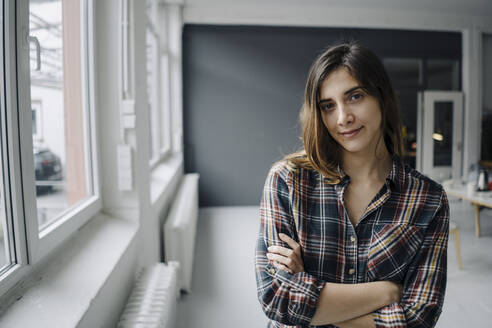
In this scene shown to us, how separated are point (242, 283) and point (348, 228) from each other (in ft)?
7.39

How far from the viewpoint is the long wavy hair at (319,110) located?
3.51 feet

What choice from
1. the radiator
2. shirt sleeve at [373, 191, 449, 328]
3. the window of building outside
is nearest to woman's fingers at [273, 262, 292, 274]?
shirt sleeve at [373, 191, 449, 328]

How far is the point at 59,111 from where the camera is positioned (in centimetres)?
162

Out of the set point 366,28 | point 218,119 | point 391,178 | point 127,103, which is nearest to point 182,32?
point 218,119

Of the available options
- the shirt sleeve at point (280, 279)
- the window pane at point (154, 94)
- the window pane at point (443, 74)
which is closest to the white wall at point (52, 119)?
the shirt sleeve at point (280, 279)

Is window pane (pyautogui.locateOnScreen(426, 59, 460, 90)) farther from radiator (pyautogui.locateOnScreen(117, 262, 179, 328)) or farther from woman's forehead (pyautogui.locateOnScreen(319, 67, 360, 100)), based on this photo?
radiator (pyautogui.locateOnScreen(117, 262, 179, 328))

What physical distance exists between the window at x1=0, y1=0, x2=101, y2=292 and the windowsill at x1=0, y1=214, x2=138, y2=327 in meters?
0.07

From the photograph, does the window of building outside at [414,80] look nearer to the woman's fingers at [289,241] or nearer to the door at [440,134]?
the door at [440,134]

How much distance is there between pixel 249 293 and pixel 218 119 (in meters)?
4.09

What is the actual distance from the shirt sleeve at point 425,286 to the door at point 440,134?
6362 mm

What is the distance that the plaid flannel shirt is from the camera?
1.01m

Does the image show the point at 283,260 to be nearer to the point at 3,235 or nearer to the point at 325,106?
the point at 325,106

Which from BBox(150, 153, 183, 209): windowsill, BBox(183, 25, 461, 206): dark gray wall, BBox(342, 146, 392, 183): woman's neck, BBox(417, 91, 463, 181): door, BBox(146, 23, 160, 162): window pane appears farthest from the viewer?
BBox(417, 91, 463, 181): door

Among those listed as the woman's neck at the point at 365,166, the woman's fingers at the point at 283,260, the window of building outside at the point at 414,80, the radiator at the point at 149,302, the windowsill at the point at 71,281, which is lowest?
the radiator at the point at 149,302
